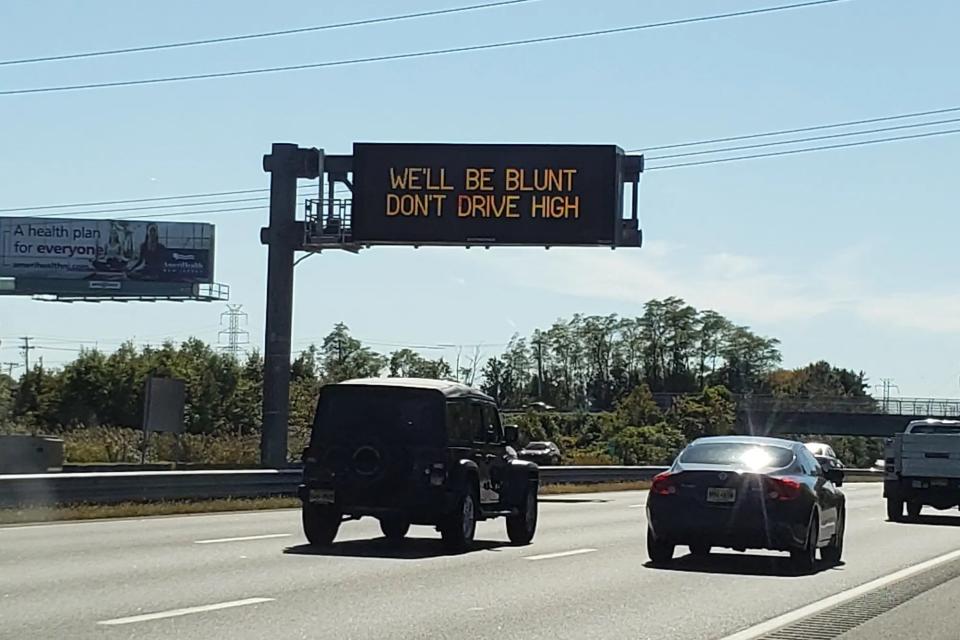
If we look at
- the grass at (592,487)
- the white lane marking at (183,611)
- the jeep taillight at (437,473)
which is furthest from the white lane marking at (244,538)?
the grass at (592,487)

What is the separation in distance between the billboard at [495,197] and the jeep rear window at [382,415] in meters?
18.5

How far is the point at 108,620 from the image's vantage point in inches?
454

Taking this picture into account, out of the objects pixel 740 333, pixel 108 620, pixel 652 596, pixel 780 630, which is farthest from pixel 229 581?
pixel 740 333

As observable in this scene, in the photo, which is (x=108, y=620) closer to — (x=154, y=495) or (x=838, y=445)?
(x=154, y=495)

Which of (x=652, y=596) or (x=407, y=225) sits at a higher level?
(x=407, y=225)

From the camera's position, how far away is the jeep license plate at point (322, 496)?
18.9 meters

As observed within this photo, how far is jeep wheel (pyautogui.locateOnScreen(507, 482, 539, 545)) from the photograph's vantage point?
827 inches

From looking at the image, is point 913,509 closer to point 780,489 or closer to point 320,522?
point 780,489

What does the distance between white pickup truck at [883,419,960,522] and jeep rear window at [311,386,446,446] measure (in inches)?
593

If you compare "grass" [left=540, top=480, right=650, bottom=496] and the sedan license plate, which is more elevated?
the sedan license plate

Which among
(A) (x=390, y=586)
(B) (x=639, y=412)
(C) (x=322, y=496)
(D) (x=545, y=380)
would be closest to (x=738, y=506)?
(A) (x=390, y=586)

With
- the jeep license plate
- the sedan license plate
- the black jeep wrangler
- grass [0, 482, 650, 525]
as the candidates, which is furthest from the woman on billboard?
the sedan license plate

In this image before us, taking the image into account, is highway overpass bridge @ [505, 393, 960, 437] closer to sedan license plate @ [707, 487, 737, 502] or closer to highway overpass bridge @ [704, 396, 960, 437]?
highway overpass bridge @ [704, 396, 960, 437]

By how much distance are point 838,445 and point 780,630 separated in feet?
391
